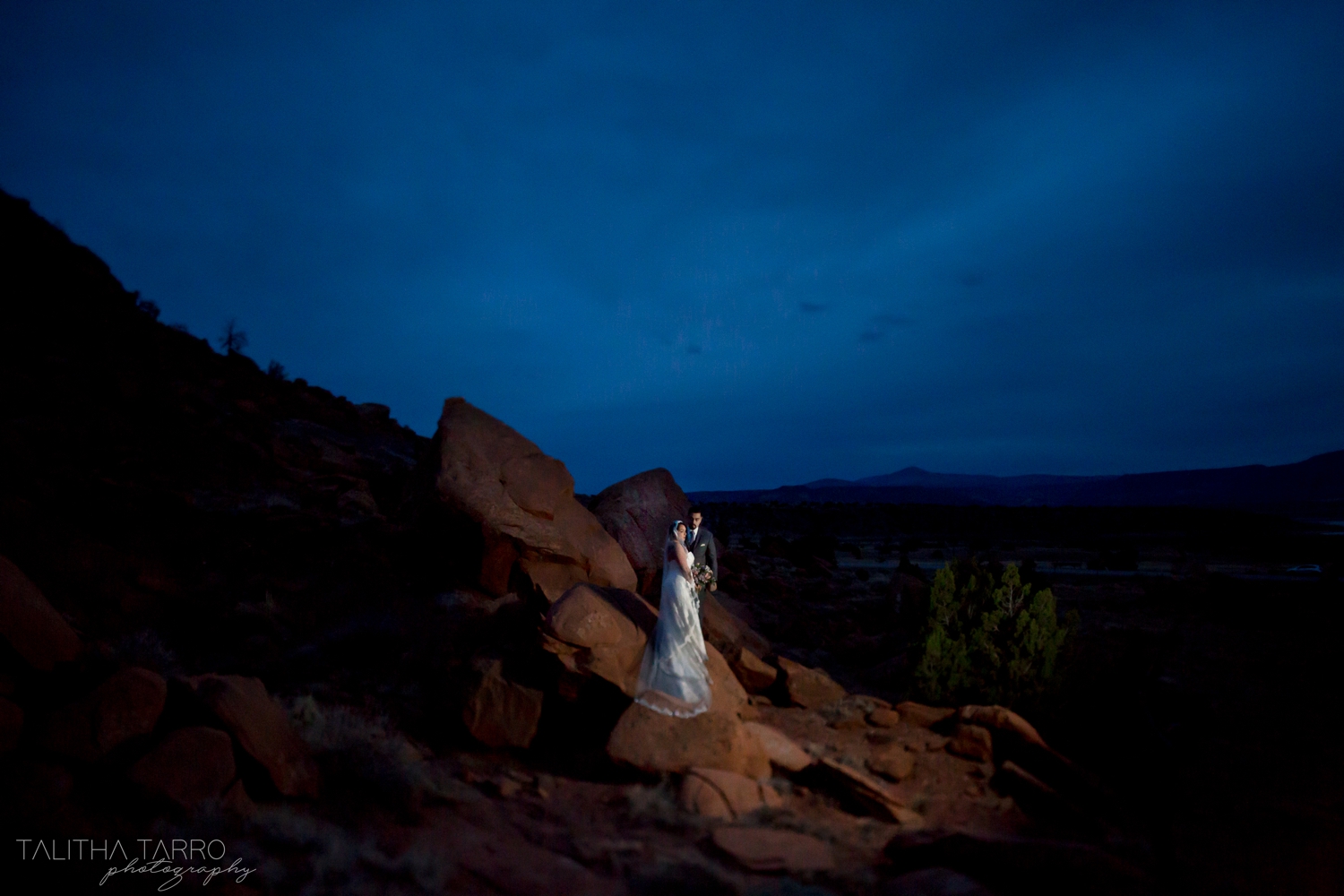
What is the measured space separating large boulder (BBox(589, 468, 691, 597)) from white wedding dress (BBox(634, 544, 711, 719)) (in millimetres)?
6675

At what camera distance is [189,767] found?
5863 millimetres

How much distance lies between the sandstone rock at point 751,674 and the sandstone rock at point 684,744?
2.78 meters

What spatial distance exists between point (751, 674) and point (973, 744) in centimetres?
341

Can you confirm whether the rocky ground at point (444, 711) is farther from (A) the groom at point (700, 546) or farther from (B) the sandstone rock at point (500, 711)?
(A) the groom at point (700, 546)

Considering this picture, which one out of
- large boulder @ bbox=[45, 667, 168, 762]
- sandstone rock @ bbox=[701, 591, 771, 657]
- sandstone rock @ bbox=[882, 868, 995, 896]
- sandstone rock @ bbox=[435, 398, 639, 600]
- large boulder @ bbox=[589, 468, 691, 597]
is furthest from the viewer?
large boulder @ bbox=[589, 468, 691, 597]


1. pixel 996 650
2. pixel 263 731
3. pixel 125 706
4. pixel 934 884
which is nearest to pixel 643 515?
pixel 996 650

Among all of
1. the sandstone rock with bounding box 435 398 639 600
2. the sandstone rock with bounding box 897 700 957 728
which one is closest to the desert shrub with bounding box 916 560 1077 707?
the sandstone rock with bounding box 897 700 957 728

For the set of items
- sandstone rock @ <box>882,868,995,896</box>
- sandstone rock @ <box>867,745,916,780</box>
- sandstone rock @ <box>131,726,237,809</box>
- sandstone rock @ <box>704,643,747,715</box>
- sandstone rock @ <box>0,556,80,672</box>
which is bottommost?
sandstone rock @ <box>867,745,916,780</box>

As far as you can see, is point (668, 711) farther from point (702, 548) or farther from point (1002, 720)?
Answer: point (1002, 720)

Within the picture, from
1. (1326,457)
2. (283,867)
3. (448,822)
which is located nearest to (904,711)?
(448,822)

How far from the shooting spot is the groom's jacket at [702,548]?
9742 millimetres

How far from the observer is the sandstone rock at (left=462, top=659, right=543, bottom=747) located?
8.55 metres

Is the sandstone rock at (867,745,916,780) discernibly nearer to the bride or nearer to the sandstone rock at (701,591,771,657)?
the bride

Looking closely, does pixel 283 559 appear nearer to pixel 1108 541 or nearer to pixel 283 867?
pixel 283 867
